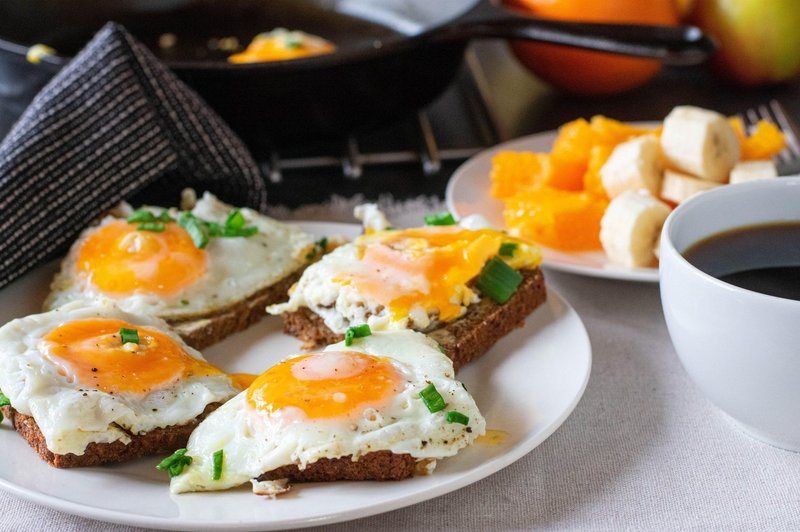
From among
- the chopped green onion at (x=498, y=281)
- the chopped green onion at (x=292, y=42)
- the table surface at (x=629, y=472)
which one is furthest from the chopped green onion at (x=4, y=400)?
the chopped green onion at (x=292, y=42)

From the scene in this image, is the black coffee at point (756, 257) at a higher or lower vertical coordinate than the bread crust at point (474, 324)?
higher

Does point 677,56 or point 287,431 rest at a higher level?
point 677,56

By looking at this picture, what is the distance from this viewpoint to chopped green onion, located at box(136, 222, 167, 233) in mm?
2393

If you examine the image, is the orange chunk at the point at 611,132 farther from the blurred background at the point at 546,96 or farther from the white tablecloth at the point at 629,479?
the white tablecloth at the point at 629,479

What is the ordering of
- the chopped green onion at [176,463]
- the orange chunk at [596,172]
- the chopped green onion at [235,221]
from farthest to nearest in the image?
the orange chunk at [596,172], the chopped green onion at [235,221], the chopped green onion at [176,463]

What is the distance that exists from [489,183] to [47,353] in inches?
61.6

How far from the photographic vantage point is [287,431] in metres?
1.70

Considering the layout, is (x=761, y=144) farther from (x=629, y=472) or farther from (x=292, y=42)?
(x=292, y=42)

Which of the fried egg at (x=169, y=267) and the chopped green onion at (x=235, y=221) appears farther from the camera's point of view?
the chopped green onion at (x=235, y=221)

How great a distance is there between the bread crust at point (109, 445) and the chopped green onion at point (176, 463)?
96 millimetres

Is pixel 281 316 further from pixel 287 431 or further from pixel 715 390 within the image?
pixel 715 390

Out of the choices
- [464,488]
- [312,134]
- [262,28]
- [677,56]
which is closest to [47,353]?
[464,488]

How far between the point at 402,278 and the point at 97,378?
709 mm

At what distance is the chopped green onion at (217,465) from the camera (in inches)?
66.5
